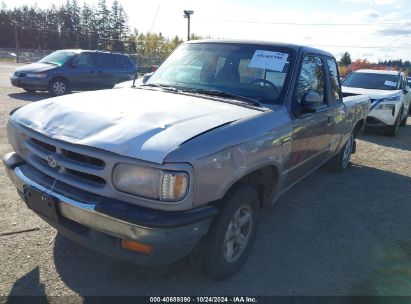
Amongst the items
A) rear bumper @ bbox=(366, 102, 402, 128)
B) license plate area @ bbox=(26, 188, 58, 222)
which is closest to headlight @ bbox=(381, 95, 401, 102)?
Answer: rear bumper @ bbox=(366, 102, 402, 128)

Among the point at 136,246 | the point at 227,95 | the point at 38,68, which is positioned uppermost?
the point at 227,95

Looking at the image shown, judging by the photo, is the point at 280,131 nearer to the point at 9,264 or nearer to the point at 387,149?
the point at 9,264

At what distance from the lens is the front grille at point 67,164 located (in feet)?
8.32

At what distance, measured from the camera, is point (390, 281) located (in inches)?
132

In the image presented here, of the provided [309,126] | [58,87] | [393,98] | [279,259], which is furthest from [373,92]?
[58,87]

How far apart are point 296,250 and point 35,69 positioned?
39.6ft

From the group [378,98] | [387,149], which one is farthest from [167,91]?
[378,98]

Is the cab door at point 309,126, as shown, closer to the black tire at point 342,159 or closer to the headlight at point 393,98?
the black tire at point 342,159

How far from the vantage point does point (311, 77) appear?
431 cm

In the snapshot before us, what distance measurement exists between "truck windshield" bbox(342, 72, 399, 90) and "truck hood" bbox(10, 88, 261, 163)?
9.01 metres

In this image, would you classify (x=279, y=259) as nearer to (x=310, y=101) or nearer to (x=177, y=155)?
(x=310, y=101)

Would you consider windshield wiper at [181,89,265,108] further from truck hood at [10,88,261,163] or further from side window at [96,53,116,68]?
side window at [96,53,116,68]

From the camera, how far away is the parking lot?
9.76 ft

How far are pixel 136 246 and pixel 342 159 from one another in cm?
481
